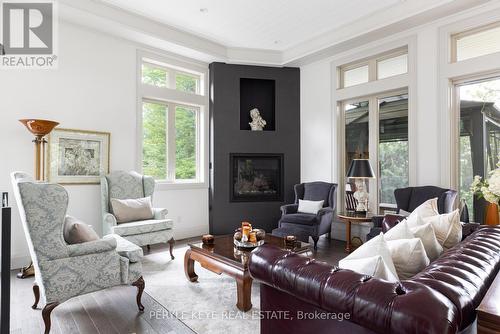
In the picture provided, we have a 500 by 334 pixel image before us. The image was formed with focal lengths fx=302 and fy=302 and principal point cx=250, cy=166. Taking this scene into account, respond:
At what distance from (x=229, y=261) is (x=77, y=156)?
9.46ft

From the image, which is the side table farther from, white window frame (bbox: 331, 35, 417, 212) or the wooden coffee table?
the wooden coffee table

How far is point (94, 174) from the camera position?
14.4 feet

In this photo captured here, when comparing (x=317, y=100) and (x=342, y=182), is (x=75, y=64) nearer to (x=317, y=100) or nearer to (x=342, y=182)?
(x=317, y=100)

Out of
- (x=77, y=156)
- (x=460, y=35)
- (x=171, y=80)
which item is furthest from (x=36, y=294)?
(x=460, y=35)

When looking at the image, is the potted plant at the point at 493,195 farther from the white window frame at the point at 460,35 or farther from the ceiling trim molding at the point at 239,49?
the ceiling trim molding at the point at 239,49

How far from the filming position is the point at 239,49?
5566 millimetres

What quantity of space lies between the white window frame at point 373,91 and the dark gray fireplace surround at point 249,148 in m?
0.86

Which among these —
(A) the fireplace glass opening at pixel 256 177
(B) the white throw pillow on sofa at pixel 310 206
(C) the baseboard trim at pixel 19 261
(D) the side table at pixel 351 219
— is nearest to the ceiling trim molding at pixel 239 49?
(A) the fireplace glass opening at pixel 256 177

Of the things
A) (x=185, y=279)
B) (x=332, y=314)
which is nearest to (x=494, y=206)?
(x=332, y=314)

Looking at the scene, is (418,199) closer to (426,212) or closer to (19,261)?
(426,212)

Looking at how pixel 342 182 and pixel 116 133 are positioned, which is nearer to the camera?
pixel 116 133

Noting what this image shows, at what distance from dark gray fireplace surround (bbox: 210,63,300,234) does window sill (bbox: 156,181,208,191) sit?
0.22 meters

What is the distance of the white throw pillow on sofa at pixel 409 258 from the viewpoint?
4.73 feet

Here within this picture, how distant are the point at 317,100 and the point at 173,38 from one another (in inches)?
109
